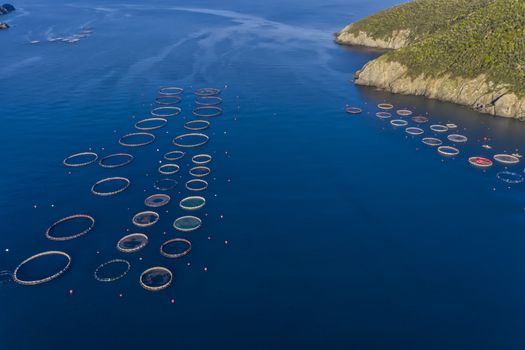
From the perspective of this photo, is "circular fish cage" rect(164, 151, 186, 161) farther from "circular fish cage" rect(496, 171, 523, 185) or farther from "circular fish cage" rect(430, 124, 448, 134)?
"circular fish cage" rect(496, 171, 523, 185)

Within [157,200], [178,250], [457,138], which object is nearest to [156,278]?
[178,250]

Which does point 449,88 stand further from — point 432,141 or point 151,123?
point 151,123

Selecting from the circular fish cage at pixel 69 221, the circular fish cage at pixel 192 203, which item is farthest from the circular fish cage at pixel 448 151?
the circular fish cage at pixel 69 221

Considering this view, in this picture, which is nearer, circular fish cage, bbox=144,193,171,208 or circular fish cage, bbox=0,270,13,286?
circular fish cage, bbox=0,270,13,286

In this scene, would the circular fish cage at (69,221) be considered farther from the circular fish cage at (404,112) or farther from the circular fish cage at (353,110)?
the circular fish cage at (404,112)

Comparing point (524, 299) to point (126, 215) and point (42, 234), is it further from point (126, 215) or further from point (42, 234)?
point (42, 234)

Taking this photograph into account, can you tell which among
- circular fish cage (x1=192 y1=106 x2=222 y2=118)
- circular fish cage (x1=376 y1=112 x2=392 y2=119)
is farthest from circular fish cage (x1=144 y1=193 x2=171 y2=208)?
circular fish cage (x1=376 y1=112 x2=392 y2=119)
